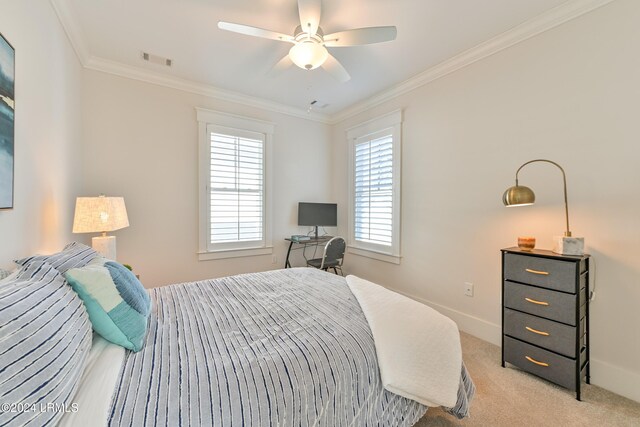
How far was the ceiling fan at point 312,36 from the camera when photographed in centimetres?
179

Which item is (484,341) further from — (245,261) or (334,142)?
(334,142)

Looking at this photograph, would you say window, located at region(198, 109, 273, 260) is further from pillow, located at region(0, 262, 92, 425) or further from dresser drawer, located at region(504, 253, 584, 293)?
dresser drawer, located at region(504, 253, 584, 293)

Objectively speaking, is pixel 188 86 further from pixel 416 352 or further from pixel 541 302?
pixel 541 302

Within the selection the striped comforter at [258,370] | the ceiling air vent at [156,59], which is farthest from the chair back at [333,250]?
the ceiling air vent at [156,59]

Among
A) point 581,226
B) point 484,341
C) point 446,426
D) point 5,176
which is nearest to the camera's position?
point 5,176

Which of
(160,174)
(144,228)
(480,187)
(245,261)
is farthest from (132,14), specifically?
(480,187)

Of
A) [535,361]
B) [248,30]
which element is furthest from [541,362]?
[248,30]

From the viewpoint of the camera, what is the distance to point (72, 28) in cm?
216

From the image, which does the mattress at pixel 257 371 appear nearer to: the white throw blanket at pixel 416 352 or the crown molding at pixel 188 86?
the white throw blanket at pixel 416 352

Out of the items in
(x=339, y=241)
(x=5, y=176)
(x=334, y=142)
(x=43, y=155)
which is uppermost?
(x=334, y=142)

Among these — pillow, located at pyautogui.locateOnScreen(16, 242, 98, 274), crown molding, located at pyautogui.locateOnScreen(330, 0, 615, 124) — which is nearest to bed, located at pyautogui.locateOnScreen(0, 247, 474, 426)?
pillow, located at pyautogui.locateOnScreen(16, 242, 98, 274)

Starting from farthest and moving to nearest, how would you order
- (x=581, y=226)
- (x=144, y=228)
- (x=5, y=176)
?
(x=144, y=228)
(x=581, y=226)
(x=5, y=176)

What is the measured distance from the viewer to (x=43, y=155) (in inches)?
69.2

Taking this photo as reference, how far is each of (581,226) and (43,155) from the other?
3811mm
